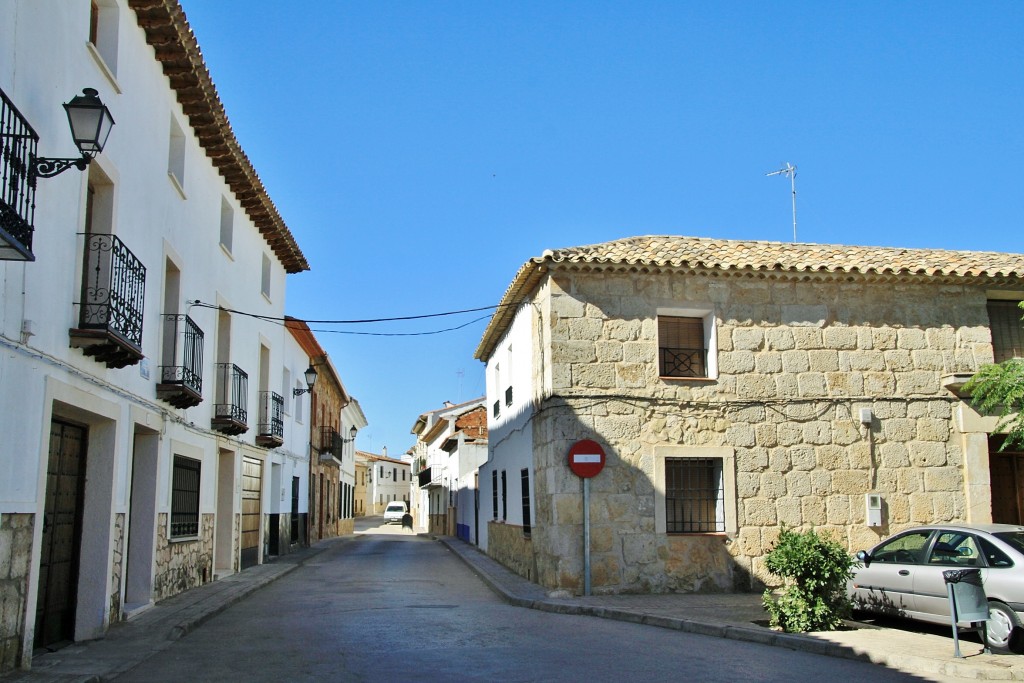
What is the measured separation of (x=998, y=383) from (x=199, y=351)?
10.9 meters

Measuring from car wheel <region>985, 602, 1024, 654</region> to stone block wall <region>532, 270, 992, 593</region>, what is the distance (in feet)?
15.8

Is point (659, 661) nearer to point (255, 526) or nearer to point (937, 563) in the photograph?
point (937, 563)

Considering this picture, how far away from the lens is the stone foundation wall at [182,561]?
1215cm

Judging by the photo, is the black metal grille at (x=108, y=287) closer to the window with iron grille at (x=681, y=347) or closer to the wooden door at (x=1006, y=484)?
the window with iron grille at (x=681, y=347)

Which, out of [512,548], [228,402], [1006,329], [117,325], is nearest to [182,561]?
[228,402]

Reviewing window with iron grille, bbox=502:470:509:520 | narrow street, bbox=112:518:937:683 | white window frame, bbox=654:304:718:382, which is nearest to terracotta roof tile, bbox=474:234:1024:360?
white window frame, bbox=654:304:718:382

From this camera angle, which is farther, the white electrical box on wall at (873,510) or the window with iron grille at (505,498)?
the window with iron grille at (505,498)

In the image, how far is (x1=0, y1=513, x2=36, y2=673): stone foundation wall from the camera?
273 inches

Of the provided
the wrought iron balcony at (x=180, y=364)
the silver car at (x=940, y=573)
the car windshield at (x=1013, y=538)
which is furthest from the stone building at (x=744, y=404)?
the wrought iron balcony at (x=180, y=364)

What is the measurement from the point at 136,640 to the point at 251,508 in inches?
380

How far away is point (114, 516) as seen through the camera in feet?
32.1

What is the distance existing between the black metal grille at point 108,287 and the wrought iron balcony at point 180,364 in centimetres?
220

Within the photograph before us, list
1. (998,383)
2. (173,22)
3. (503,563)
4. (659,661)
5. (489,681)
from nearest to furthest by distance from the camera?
(489,681), (659,661), (173,22), (998,383), (503,563)

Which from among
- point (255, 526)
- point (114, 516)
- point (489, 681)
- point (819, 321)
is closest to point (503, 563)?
point (255, 526)
